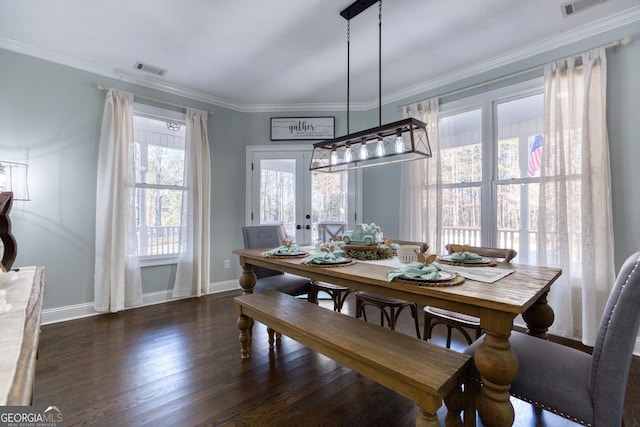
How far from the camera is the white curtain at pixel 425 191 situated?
346cm

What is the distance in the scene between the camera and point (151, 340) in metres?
2.53

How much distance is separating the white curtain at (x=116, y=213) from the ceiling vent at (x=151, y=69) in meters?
0.35

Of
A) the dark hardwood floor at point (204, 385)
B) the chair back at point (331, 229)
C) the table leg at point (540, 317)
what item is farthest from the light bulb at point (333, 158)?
the table leg at point (540, 317)

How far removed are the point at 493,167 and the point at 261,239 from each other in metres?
2.61

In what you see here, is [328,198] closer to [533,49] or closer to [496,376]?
[533,49]

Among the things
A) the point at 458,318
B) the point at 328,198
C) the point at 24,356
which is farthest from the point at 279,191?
the point at 24,356

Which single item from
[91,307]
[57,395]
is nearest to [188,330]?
[57,395]

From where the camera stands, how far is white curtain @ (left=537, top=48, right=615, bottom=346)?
2.43 metres

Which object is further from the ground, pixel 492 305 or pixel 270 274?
pixel 492 305

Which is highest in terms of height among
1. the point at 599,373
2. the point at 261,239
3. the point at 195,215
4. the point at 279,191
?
the point at 279,191

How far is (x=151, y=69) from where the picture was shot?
3303 mm

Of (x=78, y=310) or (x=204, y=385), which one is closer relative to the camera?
(x=204, y=385)

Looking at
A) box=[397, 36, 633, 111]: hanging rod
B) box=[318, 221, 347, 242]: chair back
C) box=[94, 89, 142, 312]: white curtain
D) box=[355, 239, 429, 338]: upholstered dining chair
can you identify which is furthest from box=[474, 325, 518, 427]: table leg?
box=[94, 89, 142, 312]: white curtain

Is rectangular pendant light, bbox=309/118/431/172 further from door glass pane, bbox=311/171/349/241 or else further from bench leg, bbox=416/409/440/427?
door glass pane, bbox=311/171/349/241
